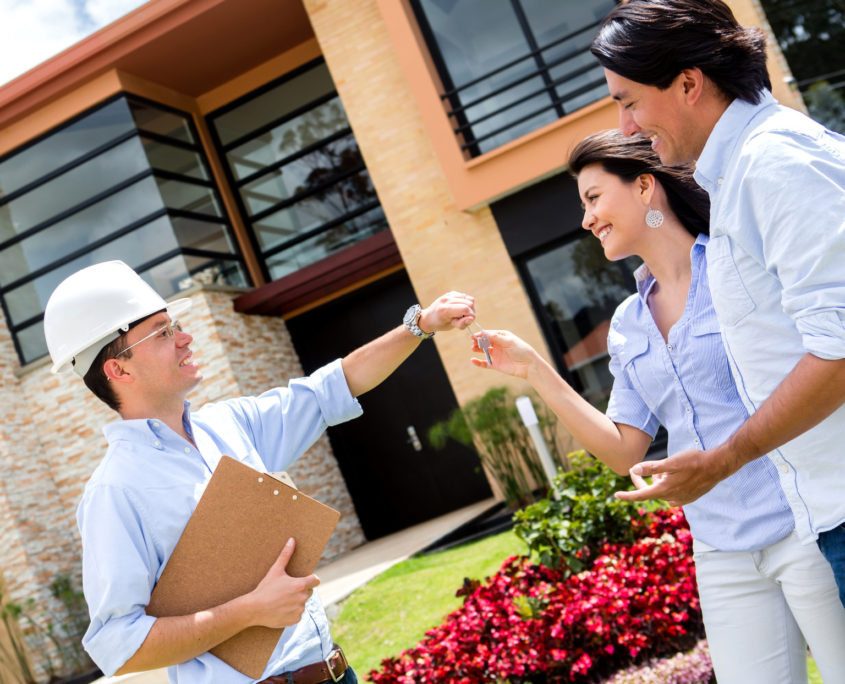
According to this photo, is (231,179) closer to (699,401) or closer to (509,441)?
(509,441)

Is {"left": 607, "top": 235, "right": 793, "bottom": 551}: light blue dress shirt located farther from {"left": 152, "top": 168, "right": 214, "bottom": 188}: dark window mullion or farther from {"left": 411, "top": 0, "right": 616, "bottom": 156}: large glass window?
{"left": 152, "top": 168, "right": 214, "bottom": 188}: dark window mullion

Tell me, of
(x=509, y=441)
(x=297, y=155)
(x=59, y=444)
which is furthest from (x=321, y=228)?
(x=59, y=444)

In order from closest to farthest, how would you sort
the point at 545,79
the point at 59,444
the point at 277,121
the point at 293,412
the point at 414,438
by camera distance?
the point at 293,412 → the point at 545,79 → the point at 59,444 → the point at 414,438 → the point at 277,121

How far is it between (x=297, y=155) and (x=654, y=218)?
415 inches

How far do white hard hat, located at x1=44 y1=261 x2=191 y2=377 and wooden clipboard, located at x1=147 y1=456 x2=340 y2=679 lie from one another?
1.89 ft

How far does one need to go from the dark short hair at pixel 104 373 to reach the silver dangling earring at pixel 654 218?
1514 mm

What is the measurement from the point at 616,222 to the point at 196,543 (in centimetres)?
141

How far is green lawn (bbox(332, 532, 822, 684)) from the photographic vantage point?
17.9 feet

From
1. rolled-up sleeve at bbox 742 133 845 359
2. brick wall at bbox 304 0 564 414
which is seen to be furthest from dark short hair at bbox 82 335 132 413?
brick wall at bbox 304 0 564 414

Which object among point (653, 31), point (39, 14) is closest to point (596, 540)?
point (653, 31)

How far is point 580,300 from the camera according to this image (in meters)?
10.3

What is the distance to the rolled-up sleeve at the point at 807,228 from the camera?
140 cm

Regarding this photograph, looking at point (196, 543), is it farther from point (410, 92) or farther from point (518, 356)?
point (410, 92)

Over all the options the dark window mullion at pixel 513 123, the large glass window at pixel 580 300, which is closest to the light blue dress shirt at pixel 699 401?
the large glass window at pixel 580 300
